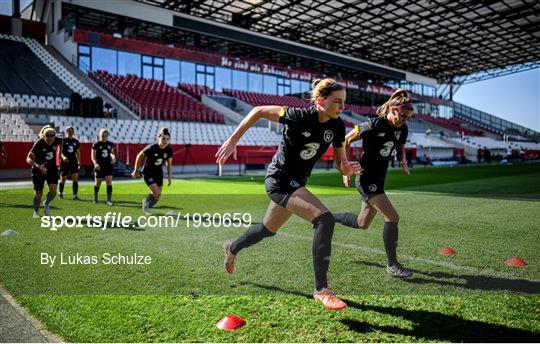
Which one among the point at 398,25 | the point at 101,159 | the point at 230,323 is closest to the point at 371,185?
the point at 230,323

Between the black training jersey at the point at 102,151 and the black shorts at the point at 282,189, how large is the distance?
828 centimetres

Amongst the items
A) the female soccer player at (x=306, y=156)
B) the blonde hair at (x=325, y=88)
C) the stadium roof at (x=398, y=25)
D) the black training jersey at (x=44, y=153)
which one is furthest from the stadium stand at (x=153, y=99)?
the blonde hair at (x=325, y=88)

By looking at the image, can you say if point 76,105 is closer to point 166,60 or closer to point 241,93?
point 166,60

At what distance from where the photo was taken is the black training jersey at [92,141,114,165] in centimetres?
1072

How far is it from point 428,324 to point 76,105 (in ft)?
76.7

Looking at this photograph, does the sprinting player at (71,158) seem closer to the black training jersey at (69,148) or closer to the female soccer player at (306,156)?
the black training jersey at (69,148)

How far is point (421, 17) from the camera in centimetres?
3475

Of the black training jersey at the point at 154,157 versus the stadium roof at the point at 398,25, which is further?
the stadium roof at the point at 398,25

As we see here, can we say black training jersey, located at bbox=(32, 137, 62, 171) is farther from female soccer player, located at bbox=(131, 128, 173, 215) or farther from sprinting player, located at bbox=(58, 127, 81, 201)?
sprinting player, located at bbox=(58, 127, 81, 201)

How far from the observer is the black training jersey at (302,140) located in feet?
12.0

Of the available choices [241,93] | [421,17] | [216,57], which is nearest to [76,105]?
[216,57]

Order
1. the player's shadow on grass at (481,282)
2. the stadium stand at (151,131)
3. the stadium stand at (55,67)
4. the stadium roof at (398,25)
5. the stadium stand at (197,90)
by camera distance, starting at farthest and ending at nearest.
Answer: the stadium stand at (197,90), the stadium roof at (398,25), the stadium stand at (55,67), the stadium stand at (151,131), the player's shadow on grass at (481,282)

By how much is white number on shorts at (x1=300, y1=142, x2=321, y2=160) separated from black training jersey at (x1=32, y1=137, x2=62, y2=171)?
21.6 feet

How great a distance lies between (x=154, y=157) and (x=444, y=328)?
7.19m
